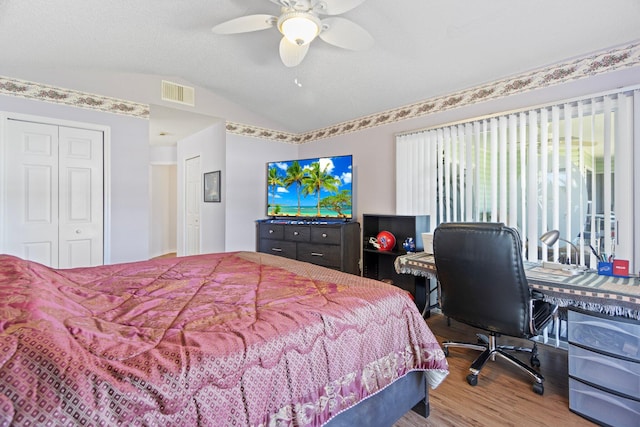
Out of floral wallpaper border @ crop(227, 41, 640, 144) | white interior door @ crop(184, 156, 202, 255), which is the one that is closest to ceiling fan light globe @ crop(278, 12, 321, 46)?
floral wallpaper border @ crop(227, 41, 640, 144)

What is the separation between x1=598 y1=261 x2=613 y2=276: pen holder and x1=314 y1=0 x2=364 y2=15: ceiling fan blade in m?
2.37

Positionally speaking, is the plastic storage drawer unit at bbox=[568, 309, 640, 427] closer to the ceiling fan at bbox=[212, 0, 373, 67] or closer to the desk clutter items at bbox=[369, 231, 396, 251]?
the desk clutter items at bbox=[369, 231, 396, 251]

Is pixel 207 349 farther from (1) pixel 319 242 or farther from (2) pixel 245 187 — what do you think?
(2) pixel 245 187

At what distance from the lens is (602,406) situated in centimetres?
167

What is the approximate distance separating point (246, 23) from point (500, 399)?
2.92 m

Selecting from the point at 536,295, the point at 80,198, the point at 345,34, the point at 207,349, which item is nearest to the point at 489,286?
the point at 536,295

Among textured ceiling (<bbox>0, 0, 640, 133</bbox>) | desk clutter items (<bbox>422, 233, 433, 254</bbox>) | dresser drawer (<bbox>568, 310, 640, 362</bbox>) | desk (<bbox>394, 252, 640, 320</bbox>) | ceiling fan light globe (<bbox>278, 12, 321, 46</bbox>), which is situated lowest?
dresser drawer (<bbox>568, 310, 640, 362</bbox>)

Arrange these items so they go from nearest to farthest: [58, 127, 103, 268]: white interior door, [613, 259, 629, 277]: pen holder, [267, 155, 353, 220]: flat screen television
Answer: [613, 259, 629, 277]: pen holder
[58, 127, 103, 268]: white interior door
[267, 155, 353, 220]: flat screen television

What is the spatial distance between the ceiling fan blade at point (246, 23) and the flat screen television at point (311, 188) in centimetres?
212

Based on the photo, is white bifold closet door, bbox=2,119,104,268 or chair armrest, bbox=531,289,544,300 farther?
white bifold closet door, bbox=2,119,104,268

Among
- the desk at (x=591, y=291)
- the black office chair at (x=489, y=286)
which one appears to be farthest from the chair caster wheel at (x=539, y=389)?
the desk at (x=591, y=291)

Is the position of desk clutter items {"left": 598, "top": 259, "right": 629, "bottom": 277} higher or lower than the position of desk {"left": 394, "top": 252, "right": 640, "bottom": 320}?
higher

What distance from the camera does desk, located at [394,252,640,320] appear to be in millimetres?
1661

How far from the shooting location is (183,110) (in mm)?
3957
